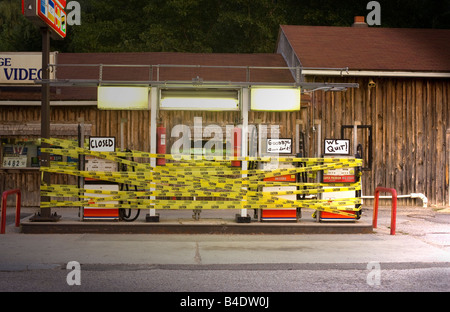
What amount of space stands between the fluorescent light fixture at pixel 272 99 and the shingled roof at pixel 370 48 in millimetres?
5290

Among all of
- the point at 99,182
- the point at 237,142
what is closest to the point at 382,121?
the point at 237,142

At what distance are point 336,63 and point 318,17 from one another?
13.5m

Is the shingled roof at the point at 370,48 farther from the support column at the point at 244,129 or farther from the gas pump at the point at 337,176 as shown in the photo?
the support column at the point at 244,129

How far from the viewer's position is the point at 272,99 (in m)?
13.1

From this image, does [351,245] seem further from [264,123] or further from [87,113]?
[87,113]

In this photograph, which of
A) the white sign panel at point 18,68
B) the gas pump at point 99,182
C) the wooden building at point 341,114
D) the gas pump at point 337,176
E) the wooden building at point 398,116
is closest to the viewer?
the gas pump at point 99,182

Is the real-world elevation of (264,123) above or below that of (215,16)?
below

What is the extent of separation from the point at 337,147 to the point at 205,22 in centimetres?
2141

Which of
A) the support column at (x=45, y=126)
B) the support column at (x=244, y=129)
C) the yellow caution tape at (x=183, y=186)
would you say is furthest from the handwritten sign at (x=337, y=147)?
the support column at (x=45, y=126)

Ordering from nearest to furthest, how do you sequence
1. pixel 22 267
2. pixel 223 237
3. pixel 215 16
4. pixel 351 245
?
1. pixel 22 267
2. pixel 351 245
3. pixel 223 237
4. pixel 215 16

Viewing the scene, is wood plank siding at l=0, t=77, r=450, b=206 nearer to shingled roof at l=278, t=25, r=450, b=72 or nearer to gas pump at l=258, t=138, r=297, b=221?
shingled roof at l=278, t=25, r=450, b=72

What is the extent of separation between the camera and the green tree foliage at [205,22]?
101ft

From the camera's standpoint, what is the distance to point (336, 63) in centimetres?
1845
